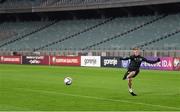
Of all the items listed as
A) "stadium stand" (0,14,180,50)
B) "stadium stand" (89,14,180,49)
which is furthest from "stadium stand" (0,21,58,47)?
"stadium stand" (89,14,180,49)

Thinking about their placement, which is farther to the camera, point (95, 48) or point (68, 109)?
point (95, 48)

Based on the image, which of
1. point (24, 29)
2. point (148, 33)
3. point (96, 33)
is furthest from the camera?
point (24, 29)

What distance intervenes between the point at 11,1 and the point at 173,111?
228 ft

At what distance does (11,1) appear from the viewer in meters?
83.2

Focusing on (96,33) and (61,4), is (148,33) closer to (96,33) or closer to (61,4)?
(96,33)

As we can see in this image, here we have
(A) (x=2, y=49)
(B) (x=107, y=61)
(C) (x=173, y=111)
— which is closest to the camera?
(C) (x=173, y=111)

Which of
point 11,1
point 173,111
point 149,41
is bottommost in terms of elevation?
point 173,111

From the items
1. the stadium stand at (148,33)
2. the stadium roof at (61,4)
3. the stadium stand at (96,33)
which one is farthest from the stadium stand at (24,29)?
the stadium stand at (148,33)

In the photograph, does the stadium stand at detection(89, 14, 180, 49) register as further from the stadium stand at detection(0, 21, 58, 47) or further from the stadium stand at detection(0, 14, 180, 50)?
the stadium stand at detection(0, 21, 58, 47)

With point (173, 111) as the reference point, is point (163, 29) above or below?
above

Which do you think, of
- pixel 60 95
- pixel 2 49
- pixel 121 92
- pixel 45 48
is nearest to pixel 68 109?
pixel 60 95

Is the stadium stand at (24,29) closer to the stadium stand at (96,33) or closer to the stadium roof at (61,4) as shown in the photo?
the stadium stand at (96,33)

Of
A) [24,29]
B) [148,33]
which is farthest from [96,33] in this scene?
[24,29]

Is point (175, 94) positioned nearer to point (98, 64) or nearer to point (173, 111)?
point (173, 111)
